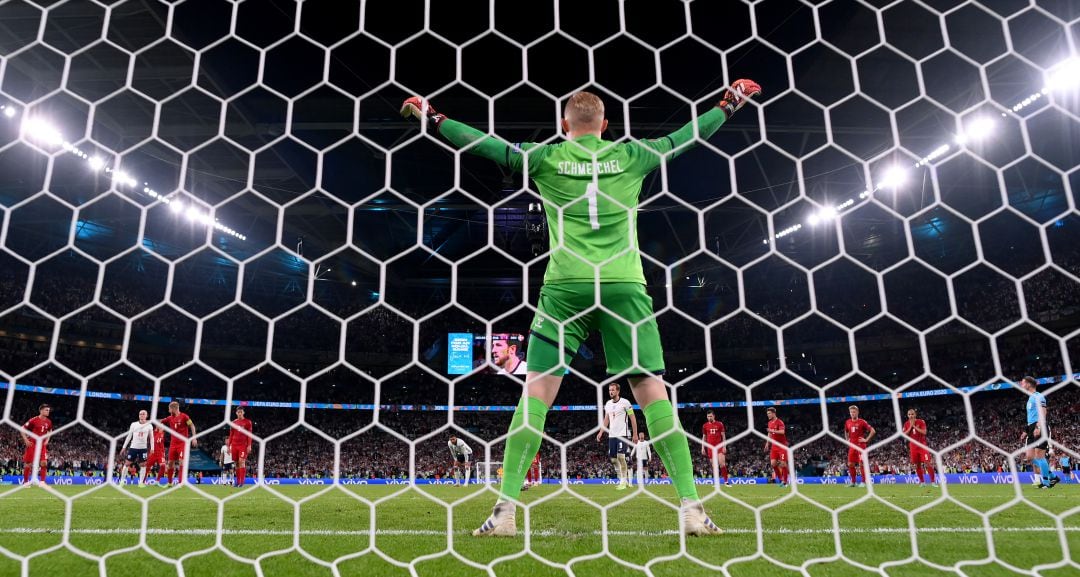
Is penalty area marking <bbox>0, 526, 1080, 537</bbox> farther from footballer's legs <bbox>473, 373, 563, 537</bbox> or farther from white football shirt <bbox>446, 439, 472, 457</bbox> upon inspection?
white football shirt <bbox>446, 439, 472, 457</bbox>

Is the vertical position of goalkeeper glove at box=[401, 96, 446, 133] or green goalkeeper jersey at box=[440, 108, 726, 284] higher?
goalkeeper glove at box=[401, 96, 446, 133]

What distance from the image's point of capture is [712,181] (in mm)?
11945

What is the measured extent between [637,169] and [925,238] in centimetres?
2117

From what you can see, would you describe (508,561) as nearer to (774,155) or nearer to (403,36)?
(403,36)

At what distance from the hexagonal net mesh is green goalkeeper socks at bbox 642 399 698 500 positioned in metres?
0.02

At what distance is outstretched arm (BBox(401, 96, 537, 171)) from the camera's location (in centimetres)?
267

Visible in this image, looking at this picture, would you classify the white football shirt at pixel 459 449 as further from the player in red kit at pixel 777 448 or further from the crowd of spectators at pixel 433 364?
the player in red kit at pixel 777 448

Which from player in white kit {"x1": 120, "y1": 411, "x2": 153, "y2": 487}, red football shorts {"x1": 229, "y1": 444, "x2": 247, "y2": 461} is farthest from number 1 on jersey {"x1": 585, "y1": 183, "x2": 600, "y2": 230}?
red football shorts {"x1": 229, "y1": 444, "x2": 247, "y2": 461}

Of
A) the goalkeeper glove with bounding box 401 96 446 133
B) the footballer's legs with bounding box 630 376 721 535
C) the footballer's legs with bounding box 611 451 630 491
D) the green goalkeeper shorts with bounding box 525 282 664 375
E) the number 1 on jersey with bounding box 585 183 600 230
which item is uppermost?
the goalkeeper glove with bounding box 401 96 446 133

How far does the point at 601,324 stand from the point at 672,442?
57cm

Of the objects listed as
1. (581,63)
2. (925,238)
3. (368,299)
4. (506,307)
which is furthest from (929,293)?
(368,299)

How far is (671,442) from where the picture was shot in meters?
2.62

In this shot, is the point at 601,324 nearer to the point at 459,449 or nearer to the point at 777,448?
the point at 777,448

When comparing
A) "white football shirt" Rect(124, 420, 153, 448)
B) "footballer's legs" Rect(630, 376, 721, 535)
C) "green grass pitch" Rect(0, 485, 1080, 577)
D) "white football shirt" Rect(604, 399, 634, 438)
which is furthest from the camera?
"white football shirt" Rect(124, 420, 153, 448)
